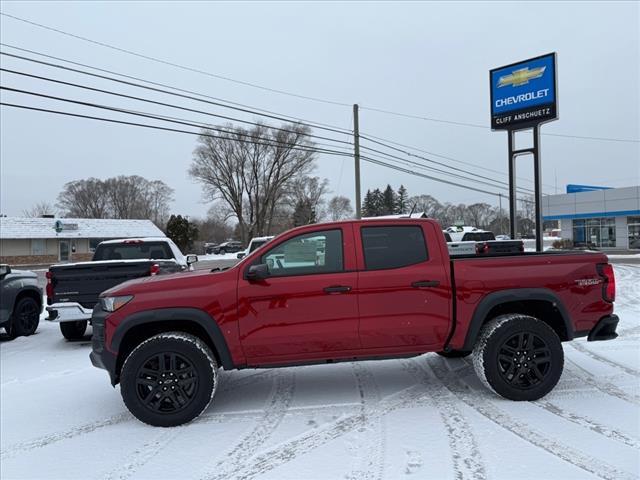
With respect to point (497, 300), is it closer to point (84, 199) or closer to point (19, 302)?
point (19, 302)

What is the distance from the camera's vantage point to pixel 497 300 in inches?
178

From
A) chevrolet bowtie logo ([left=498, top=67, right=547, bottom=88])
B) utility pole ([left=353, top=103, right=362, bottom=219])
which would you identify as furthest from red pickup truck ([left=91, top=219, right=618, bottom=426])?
utility pole ([left=353, top=103, right=362, bottom=219])

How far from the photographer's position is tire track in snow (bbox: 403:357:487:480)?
3.29 m

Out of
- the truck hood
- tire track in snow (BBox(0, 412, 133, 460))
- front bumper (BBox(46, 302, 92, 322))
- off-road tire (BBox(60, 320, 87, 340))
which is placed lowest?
tire track in snow (BBox(0, 412, 133, 460))

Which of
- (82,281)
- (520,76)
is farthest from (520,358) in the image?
(520,76)

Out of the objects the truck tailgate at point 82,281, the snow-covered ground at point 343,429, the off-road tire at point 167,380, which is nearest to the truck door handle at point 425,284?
the snow-covered ground at point 343,429

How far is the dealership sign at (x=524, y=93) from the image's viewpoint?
15.2m

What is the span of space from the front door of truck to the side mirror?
0.15 ft

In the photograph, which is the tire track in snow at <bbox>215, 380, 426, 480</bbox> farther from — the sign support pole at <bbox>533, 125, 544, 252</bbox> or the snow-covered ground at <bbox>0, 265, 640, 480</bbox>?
the sign support pole at <bbox>533, 125, 544, 252</bbox>

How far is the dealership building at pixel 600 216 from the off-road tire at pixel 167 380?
43096 mm

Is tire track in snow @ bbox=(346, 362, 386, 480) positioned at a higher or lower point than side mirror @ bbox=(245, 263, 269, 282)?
lower

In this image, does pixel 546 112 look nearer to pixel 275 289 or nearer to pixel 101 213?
pixel 275 289

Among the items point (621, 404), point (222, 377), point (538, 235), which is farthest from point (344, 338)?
point (538, 235)

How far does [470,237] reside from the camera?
20188 millimetres
